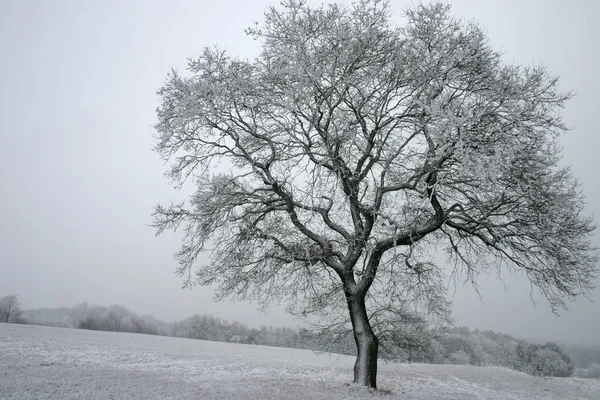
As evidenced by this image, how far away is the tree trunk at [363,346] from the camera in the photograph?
34.7ft

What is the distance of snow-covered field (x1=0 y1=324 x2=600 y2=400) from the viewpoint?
808 cm

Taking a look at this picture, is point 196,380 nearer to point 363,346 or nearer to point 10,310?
point 363,346

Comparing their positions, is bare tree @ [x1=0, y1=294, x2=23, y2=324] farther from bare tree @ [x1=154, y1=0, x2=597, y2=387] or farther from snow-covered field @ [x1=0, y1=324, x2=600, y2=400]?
bare tree @ [x1=154, y1=0, x2=597, y2=387]

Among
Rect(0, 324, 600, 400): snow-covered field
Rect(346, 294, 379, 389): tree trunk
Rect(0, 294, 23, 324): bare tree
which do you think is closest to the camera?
Rect(0, 324, 600, 400): snow-covered field

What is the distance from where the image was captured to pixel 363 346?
426 inches

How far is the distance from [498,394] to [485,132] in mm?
9246

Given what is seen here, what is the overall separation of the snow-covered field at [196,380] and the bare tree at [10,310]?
45.8 feet

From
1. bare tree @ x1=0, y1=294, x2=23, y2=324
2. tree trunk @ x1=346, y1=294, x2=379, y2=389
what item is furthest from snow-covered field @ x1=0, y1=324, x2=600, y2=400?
bare tree @ x1=0, y1=294, x2=23, y2=324

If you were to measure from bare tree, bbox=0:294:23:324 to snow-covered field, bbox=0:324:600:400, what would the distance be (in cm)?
1396

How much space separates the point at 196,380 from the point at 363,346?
4.66 metres

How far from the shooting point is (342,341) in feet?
41.7

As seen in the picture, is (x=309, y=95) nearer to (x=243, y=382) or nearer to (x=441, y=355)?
(x=243, y=382)

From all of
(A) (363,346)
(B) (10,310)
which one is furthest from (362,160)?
(B) (10,310)

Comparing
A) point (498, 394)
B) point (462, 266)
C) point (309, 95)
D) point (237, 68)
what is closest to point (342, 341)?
point (462, 266)
